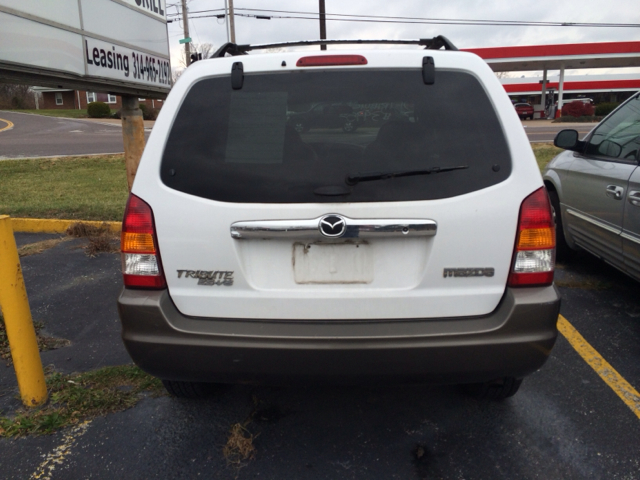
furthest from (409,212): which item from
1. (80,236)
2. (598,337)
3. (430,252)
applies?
(80,236)

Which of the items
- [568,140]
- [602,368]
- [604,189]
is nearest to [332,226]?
[602,368]

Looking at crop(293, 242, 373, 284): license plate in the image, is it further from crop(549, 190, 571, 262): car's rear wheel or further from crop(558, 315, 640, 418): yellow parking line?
crop(549, 190, 571, 262): car's rear wheel

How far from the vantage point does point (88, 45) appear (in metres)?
5.54

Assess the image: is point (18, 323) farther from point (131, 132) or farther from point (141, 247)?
point (131, 132)

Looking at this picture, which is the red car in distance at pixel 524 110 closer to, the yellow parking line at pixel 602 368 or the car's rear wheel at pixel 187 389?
the yellow parking line at pixel 602 368

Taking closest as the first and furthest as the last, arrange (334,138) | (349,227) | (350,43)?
(349,227) → (334,138) → (350,43)

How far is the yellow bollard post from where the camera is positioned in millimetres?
2736

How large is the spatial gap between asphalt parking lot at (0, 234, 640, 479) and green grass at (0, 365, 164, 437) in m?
0.08

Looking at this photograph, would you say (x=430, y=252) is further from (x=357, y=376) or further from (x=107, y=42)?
(x=107, y=42)

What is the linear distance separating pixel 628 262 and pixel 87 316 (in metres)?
4.05

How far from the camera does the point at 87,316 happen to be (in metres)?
4.16

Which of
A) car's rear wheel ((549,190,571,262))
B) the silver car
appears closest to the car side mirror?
the silver car

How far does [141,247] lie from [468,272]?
1346 millimetres

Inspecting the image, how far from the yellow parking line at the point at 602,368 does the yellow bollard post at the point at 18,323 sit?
321 cm
